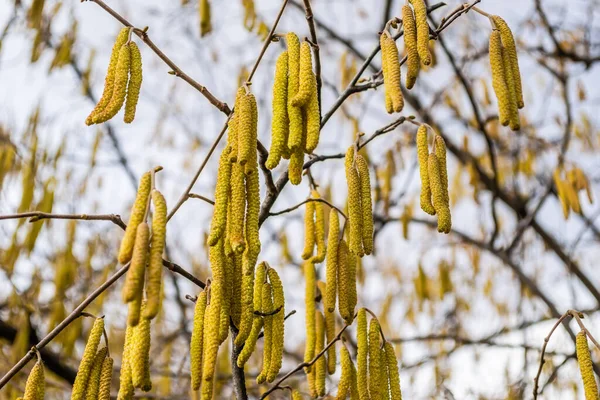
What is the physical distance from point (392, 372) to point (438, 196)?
0.35 meters

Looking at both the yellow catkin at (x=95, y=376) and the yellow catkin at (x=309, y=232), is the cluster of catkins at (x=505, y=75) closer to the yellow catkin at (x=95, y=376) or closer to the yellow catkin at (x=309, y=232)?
the yellow catkin at (x=309, y=232)

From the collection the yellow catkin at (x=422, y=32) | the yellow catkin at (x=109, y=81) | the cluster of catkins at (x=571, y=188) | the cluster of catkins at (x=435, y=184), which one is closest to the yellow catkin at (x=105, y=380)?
the yellow catkin at (x=109, y=81)

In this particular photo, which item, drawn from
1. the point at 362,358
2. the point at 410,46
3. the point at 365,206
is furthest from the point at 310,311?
the point at 410,46

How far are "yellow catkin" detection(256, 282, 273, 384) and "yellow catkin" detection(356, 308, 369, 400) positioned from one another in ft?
0.56

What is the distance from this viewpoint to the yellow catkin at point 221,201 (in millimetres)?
1028

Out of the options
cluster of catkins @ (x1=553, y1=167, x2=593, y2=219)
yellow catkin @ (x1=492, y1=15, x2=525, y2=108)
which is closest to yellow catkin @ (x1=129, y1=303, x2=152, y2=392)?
yellow catkin @ (x1=492, y1=15, x2=525, y2=108)

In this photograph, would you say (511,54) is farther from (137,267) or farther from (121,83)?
(137,267)

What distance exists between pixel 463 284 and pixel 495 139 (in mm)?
1038

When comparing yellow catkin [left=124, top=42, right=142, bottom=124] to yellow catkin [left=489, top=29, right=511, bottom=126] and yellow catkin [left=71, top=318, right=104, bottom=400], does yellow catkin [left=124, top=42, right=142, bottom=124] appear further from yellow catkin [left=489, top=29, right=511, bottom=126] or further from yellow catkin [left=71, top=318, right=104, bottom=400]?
yellow catkin [left=489, top=29, right=511, bottom=126]

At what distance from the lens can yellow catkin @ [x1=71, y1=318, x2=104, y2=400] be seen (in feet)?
3.61

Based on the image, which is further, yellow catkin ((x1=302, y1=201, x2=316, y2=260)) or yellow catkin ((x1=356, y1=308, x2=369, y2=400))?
yellow catkin ((x1=302, y1=201, x2=316, y2=260))

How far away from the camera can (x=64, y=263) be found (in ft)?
8.82

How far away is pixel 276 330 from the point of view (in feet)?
4.14

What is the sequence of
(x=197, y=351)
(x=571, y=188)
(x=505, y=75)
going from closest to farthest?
(x=197, y=351) → (x=505, y=75) → (x=571, y=188)
